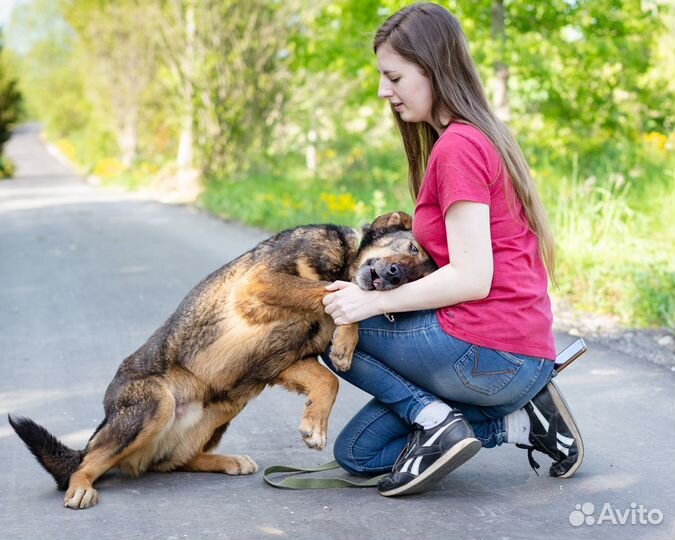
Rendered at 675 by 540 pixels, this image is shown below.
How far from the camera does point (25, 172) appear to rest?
3919 cm

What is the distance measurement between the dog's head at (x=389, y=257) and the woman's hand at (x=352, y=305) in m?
0.07

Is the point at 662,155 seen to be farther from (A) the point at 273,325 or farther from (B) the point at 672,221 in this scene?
(A) the point at 273,325

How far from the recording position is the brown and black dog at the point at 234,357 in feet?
12.5

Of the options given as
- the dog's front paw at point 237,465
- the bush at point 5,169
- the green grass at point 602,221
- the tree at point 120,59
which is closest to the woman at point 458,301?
the dog's front paw at point 237,465

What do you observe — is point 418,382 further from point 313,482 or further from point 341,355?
point 313,482

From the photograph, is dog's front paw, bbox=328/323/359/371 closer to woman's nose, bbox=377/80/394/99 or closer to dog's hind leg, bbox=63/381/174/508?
dog's hind leg, bbox=63/381/174/508

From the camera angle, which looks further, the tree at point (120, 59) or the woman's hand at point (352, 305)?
the tree at point (120, 59)

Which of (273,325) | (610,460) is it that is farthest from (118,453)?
(610,460)

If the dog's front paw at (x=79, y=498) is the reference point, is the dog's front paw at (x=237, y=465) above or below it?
below

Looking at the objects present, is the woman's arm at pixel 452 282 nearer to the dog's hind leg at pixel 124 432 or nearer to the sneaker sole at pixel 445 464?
the sneaker sole at pixel 445 464

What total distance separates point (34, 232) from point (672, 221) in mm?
9488

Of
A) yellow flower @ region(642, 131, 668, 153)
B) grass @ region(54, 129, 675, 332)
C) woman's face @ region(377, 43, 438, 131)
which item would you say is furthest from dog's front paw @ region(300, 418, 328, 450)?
yellow flower @ region(642, 131, 668, 153)

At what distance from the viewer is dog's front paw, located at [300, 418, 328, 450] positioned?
12.2ft

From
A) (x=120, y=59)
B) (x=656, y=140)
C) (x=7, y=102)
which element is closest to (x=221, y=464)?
(x=656, y=140)
